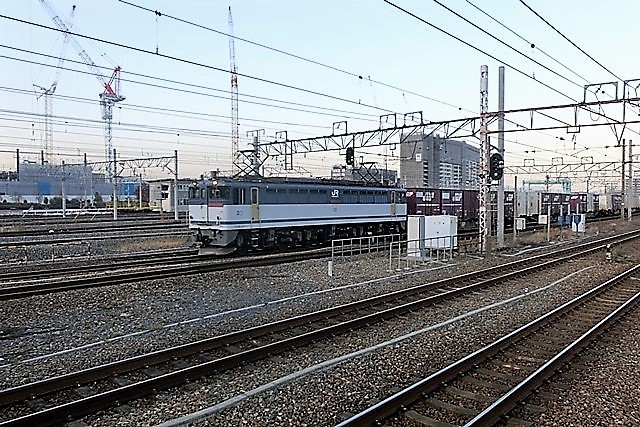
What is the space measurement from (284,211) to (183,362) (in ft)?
55.7

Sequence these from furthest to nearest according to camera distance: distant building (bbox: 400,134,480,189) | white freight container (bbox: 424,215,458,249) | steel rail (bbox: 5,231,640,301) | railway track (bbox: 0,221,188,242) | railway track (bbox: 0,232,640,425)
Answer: distant building (bbox: 400,134,480,189)
railway track (bbox: 0,221,188,242)
white freight container (bbox: 424,215,458,249)
steel rail (bbox: 5,231,640,301)
railway track (bbox: 0,232,640,425)

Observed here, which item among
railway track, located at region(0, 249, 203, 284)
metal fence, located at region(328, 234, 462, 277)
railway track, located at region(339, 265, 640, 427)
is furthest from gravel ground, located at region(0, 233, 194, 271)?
railway track, located at region(339, 265, 640, 427)

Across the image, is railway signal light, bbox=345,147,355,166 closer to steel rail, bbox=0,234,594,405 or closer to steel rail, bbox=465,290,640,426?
steel rail, bbox=0,234,594,405

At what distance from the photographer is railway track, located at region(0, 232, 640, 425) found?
270 inches

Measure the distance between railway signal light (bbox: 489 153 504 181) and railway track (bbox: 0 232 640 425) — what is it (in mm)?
11866

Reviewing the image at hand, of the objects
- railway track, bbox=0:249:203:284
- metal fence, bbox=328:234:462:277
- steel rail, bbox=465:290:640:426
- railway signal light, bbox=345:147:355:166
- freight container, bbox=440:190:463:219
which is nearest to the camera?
steel rail, bbox=465:290:640:426

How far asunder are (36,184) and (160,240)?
72.4m

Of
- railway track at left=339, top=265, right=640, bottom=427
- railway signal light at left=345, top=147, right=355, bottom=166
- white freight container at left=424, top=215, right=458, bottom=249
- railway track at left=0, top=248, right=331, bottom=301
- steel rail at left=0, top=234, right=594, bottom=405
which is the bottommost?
railway track at left=339, top=265, right=640, bottom=427

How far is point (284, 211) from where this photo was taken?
83.6ft

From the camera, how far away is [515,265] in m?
20.4

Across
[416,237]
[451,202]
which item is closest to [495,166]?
[416,237]

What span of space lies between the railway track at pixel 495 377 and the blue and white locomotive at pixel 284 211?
1440cm

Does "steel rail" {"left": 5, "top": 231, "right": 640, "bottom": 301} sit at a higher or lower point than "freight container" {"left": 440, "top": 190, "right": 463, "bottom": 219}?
lower

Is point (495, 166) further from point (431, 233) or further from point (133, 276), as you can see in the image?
point (133, 276)
